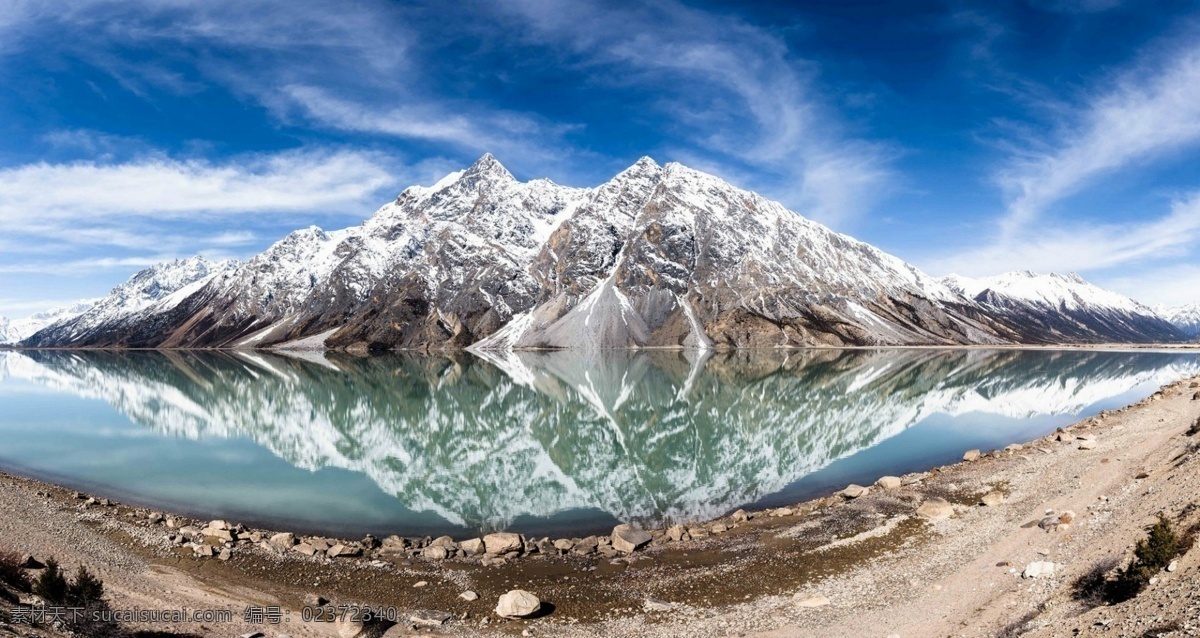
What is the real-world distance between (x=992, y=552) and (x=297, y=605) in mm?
24103

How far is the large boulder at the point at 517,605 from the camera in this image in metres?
18.9

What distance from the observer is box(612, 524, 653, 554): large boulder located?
82.9ft

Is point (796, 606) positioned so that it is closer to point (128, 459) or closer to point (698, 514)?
point (698, 514)

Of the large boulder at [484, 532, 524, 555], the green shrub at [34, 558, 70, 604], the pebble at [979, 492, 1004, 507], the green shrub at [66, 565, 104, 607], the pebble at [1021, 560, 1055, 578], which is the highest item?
the green shrub at [34, 558, 70, 604]

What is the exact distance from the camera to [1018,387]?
92.6m

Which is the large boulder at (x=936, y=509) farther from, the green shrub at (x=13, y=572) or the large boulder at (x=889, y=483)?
the green shrub at (x=13, y=572)

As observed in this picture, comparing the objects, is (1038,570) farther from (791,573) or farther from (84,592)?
(84,592)

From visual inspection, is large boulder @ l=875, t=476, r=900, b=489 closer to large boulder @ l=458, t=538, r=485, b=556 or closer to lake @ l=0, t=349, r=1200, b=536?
lake @ l=0, t=349, r=1200, b=536

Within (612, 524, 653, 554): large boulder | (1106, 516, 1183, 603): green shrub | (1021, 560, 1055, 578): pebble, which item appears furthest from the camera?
(612, 524, 653, 554): large boulder

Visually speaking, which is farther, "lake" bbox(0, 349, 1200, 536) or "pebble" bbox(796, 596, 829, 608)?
"lake" bbox(0, 349, 1200, 536)

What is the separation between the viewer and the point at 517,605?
19.0m

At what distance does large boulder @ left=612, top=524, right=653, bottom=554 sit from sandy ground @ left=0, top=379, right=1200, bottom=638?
2.34 ft

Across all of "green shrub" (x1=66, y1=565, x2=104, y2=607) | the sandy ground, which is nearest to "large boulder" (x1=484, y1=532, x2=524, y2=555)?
the sandy ground

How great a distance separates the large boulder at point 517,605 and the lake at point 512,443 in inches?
372
